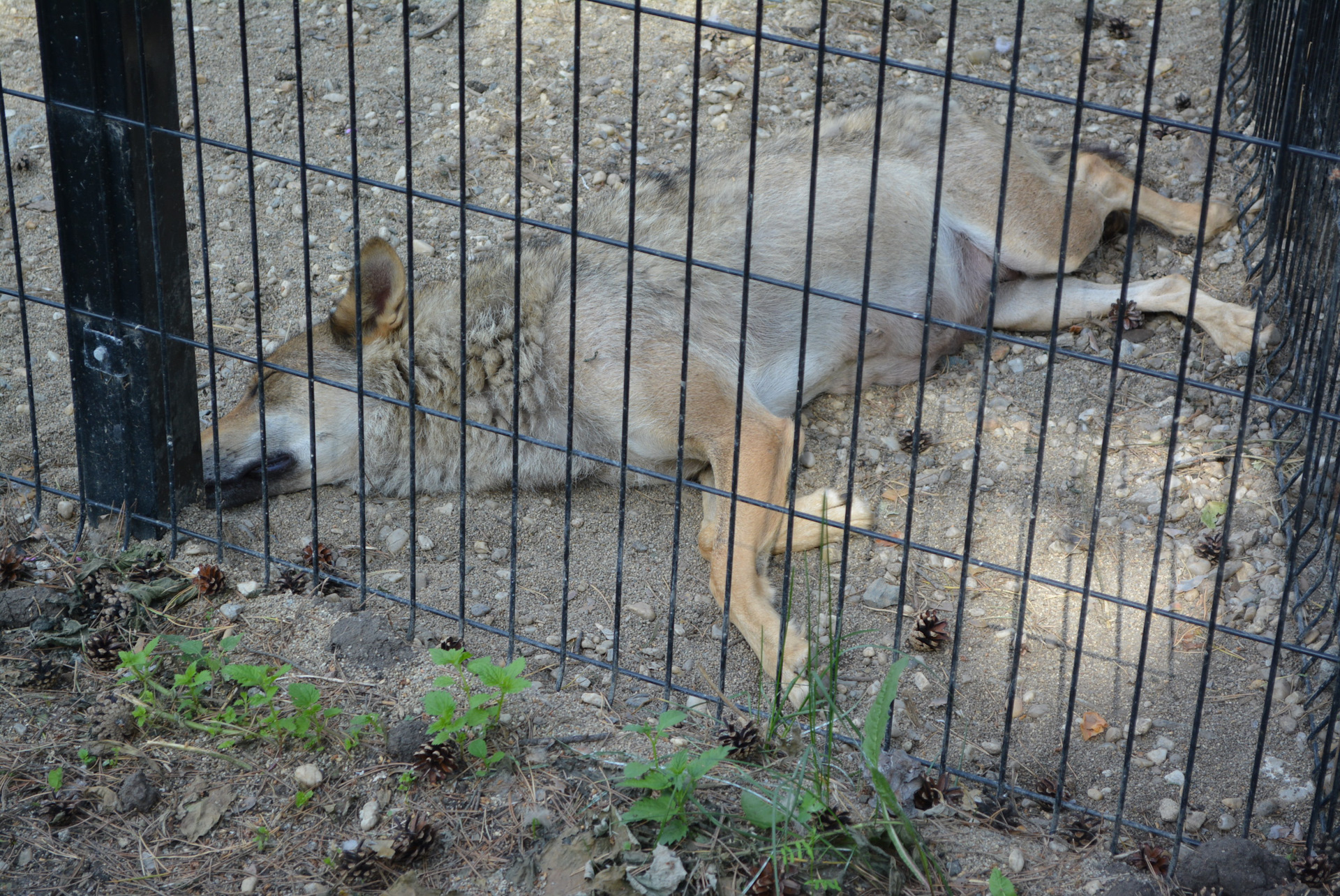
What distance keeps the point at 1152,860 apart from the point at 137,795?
8.18ft

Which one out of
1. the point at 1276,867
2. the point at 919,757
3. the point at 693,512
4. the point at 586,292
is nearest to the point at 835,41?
the point at 586,292

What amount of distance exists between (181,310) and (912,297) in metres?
2.97

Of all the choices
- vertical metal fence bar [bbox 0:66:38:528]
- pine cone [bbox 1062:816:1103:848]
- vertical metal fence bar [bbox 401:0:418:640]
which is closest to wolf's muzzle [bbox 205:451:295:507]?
vertical metal fence bar [bbox 0:66:38:528]

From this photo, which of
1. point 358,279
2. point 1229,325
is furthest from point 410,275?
point 1229,325

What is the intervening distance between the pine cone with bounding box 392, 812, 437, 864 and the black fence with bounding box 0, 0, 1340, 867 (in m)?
0.69

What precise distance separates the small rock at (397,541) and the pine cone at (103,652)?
0.95 m

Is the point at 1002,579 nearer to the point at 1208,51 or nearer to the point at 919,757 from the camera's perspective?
the point at 919,757

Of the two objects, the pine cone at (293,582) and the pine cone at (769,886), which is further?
the pine cone at (293,582)

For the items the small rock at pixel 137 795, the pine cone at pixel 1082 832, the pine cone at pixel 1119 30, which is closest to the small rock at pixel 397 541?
the small rock at pixel 137 795

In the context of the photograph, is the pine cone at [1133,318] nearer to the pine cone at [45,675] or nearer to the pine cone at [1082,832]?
the pine cone at [1082,832]

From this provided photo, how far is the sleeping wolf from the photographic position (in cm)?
446

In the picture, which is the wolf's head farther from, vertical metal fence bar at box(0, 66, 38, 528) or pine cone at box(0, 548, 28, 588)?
pine cone at box(0, 548, 28, 588)

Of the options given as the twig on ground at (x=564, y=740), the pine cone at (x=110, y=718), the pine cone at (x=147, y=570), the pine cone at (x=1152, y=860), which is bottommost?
the pine cone at (x=110, y=718)

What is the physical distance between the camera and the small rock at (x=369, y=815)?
119 inches
